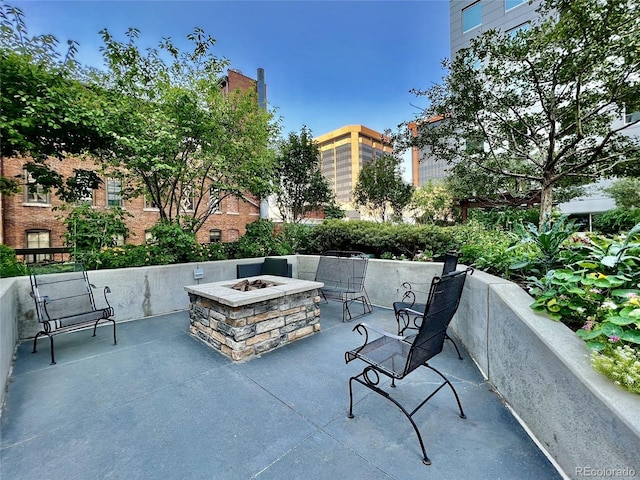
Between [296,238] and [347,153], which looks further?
[347,153]

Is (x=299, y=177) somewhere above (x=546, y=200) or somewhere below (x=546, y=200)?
→ above

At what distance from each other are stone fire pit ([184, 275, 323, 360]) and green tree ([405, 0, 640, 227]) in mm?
6548

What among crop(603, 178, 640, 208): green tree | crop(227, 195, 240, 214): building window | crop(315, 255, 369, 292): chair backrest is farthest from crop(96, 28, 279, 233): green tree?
crop(603, 178, 640, 208): green tree

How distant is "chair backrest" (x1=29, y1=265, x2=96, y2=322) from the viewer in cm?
336

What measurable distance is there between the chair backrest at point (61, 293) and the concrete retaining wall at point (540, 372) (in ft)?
0.75

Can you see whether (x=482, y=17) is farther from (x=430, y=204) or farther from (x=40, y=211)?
(x=40, y=211)

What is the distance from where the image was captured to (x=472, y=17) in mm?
19406

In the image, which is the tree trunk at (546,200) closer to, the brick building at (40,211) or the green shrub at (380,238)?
the green shrub at (380,238)

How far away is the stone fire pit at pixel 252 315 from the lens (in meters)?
3.03

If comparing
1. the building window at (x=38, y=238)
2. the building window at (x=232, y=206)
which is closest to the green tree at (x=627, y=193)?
the building window at (x=232, y=206)

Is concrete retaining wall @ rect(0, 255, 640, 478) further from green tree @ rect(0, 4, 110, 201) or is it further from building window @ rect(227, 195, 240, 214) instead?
building window @ rect(227, 195, 240, 214)

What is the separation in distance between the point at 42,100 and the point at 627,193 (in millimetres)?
20806

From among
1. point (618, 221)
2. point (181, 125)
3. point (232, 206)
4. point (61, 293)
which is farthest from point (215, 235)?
point (618, 221)

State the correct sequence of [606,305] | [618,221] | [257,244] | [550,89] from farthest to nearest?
[618,221] < [550,89] < [257,244] < [606,305]
